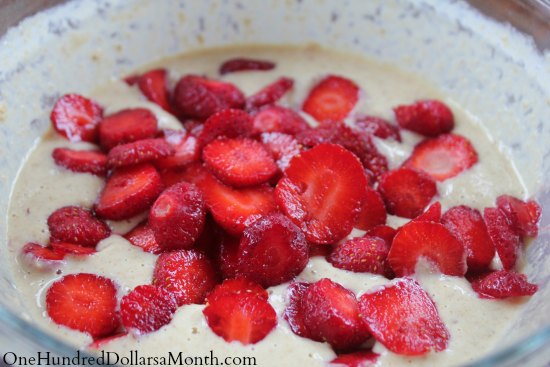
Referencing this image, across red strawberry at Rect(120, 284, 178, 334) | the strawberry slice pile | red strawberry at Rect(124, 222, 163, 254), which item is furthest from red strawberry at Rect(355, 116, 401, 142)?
red strawberry at Rect(120, 284, 178, 334)

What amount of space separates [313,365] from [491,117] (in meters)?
1.01

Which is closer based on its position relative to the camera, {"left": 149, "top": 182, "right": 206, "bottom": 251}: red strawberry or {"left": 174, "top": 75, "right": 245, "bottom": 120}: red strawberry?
{"left": 149, "top": 182, "right": 206, "bottom": 251}: red strawberry

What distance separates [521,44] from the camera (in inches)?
75.9

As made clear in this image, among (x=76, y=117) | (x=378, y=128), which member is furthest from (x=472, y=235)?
(x=76, y=117)

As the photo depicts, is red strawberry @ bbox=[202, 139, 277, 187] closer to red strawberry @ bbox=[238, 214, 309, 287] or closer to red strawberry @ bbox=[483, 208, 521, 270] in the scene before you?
red strawberry @ bbox=[238, 214, 309, 287]

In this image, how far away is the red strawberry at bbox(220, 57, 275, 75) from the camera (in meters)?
2.12

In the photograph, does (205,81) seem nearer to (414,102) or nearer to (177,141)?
(177,141)

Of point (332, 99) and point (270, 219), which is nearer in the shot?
point (270, 219)

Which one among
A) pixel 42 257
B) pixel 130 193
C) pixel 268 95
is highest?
pixel 268 95

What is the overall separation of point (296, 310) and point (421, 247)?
1.02ft

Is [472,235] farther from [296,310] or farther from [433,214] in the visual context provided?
[296,310]

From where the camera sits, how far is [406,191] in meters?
1.72

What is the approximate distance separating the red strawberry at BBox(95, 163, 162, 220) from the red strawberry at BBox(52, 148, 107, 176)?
7cm

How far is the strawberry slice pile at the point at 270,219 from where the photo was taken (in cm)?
141
